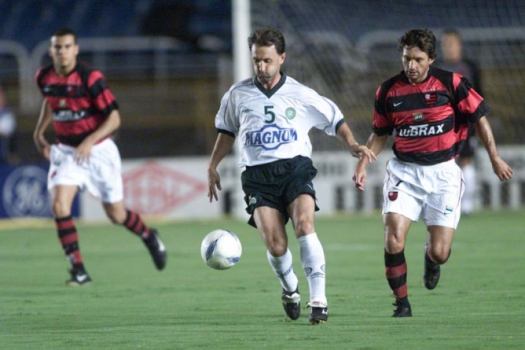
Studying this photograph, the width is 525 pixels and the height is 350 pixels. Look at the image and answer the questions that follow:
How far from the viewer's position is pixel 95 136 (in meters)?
8.67

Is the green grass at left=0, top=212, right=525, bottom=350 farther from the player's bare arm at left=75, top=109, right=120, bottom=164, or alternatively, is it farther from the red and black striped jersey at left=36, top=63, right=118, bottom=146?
the red and black striped jersey at left=36, top=63, right=118, bottom=146

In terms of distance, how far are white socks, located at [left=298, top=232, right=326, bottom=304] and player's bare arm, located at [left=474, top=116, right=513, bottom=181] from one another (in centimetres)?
124

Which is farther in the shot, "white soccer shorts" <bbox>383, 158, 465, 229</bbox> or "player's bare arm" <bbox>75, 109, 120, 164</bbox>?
"player's bare arm" <bbox>75, 109, 120, 164</bbox>

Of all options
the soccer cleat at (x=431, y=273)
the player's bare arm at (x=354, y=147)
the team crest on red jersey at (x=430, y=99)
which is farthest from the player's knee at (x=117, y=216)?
the team crest on red jersey at (x=430, y=99)

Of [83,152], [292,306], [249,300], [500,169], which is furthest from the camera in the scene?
[83,152]

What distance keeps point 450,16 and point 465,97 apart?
12.7 metres

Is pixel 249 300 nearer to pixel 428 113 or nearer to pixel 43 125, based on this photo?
pixel 428 113

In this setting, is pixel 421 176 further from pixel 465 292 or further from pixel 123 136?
pixel 123 136

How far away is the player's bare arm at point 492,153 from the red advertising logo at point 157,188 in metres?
9.56

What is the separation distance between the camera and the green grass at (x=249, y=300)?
17.8 feet

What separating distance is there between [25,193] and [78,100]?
7.38m

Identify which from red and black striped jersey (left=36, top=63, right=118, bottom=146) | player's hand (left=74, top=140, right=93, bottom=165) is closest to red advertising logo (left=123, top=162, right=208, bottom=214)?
red and black striped jersey (left=36, top=63, right=118, bottom=146)

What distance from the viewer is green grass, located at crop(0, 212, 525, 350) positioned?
213 inches

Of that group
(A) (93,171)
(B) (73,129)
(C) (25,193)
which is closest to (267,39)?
(B) (73,129)
